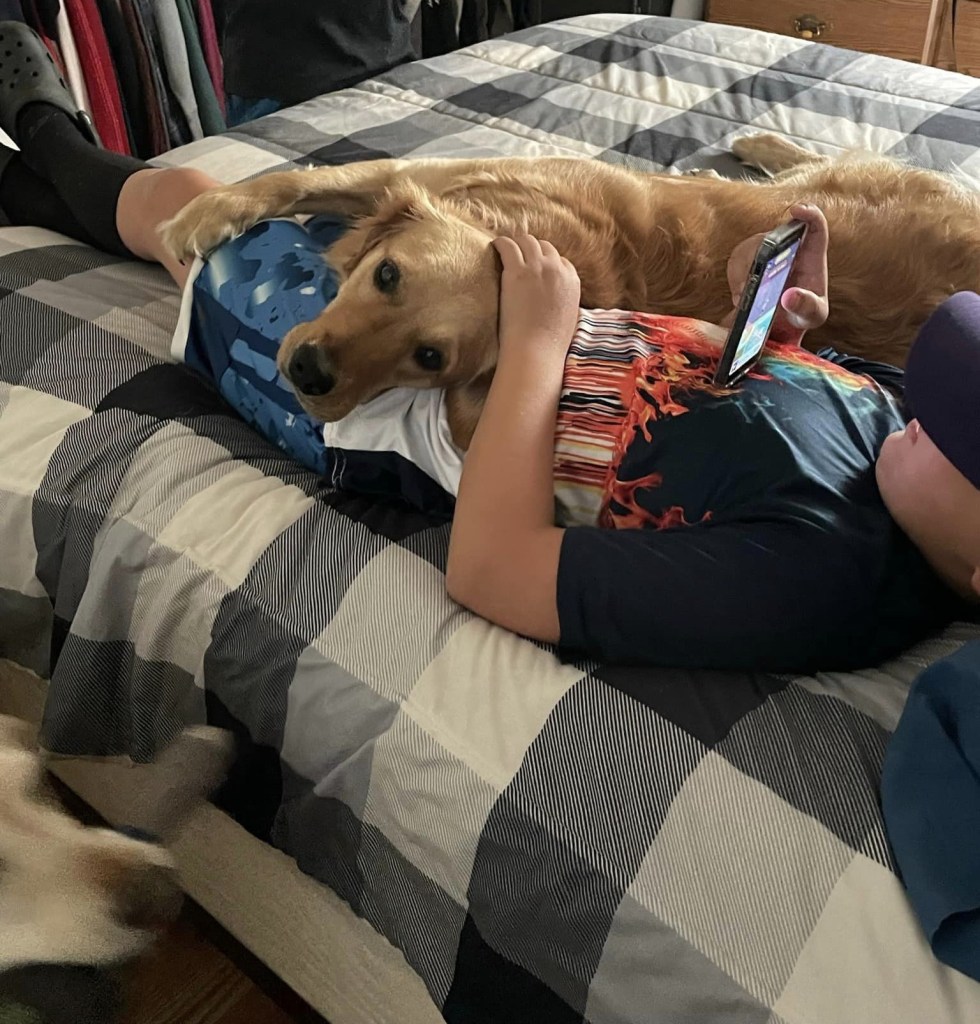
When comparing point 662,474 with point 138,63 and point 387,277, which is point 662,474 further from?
point 138,63

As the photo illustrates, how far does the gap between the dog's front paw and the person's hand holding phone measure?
65cm

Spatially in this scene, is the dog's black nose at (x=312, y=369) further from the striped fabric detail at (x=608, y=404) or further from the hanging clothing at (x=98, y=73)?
the hanging clothing at (x=98, y=73)

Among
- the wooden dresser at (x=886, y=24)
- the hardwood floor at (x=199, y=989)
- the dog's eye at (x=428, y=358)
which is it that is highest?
the dog's eye at (x=428, y=358)

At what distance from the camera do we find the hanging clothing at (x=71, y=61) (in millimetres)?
2205

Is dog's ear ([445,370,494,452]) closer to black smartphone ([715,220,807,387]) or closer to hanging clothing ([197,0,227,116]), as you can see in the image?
black smartphone ([715,220,807,387])

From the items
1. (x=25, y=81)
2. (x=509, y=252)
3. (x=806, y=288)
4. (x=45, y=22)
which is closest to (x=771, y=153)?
(x=806, y=288)

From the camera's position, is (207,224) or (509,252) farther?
(207,224)

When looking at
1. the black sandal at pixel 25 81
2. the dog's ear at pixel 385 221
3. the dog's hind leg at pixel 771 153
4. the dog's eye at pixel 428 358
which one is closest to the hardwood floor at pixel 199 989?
the dog's eye at pixel 428 358

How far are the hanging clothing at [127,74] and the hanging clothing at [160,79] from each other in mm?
44

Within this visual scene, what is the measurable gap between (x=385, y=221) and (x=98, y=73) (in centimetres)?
159

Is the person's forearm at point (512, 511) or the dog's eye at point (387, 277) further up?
the dog's eye at point (387, 277)

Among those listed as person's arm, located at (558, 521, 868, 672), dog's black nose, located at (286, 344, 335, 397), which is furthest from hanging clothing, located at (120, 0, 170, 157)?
person's arm, located at (558, 521, 868, 672)

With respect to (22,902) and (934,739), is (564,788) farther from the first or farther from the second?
(22,902)

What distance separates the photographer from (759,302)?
890mm
